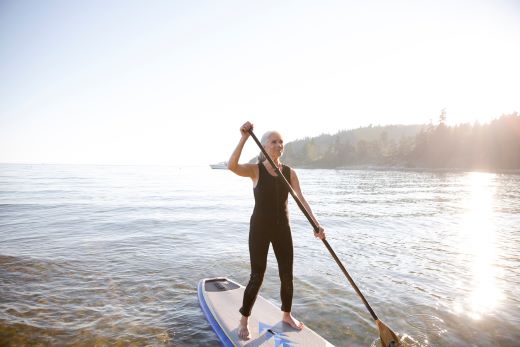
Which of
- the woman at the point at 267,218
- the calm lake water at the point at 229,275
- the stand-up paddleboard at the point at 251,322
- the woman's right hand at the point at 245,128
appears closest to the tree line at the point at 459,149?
the calm lake water at the point at 229,275

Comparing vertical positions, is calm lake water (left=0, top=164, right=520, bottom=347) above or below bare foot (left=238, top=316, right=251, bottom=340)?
below

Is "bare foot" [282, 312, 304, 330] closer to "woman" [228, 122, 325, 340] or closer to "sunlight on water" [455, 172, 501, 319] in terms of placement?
"woman" [228, 122, 325, 340]

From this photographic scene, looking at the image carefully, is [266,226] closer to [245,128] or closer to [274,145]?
[274,145]

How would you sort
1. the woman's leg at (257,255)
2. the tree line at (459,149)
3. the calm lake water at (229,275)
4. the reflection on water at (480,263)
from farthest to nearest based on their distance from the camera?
1. the tree line at (459,149)
2. the reflection on water at (480,263)
3. the calm lake water at (229,275)
4. the woman's leg at (257,255)

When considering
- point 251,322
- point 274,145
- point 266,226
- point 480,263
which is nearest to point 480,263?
point 480,263

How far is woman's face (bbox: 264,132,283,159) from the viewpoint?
14.4 feet

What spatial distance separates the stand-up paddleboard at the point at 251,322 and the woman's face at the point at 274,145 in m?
2.86

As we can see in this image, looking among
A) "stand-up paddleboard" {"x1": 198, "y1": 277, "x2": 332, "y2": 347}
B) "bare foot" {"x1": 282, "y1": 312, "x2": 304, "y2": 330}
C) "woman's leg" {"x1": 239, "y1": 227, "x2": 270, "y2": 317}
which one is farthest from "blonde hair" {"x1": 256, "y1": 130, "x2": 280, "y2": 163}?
"stand-up paddleboard" {"x1": 198, "y1": 277, "x2": 332, "y2": 347}

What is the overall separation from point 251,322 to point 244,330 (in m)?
0.41

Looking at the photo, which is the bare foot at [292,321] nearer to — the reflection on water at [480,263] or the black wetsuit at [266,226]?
the black wetsuit at [266,226]

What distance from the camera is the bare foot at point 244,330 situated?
464 centimetres

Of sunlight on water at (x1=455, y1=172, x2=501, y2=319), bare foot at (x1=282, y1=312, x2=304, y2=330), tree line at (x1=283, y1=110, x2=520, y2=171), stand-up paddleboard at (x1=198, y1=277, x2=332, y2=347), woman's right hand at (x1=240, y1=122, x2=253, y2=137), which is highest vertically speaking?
tree line at (x1=283, y1=110, x2=520, y2=171)

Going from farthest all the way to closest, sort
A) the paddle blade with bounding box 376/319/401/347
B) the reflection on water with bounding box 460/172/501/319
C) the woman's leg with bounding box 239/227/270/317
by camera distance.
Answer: the reflection on water with bounding box 460/172/501/319 → the paddle blade with bounding box 376/319/401/347 → the woman's leg with bounding box 239/227/270/317

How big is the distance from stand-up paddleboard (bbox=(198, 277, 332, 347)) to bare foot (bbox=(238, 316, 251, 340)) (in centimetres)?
6
